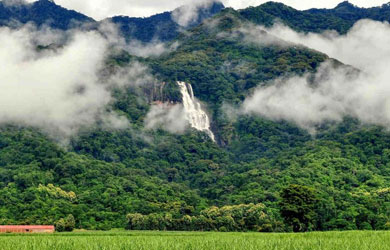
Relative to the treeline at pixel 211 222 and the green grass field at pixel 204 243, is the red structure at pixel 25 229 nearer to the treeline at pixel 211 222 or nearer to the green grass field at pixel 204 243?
the treeline at pixel 211 222

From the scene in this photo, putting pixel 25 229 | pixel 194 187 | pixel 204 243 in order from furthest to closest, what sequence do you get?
pixel 194 187
pixel 25 229
pixel 204 243

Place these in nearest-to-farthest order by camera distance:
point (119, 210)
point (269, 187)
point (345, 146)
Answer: point (119, 210) < point (269, 187) < point (345, 146)

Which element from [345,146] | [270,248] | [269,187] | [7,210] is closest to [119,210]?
[7,210]

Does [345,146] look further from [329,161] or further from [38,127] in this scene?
[38,127]

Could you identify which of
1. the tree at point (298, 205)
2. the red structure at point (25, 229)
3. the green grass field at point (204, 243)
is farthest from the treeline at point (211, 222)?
the green grass field at point (204, 243)

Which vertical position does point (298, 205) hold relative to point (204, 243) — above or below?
above

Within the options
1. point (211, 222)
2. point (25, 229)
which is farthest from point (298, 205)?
point (25, 229)

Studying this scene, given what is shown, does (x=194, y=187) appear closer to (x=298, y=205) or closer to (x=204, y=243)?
(x=298, y=205)

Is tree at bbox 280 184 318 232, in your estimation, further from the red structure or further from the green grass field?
the green grass field
